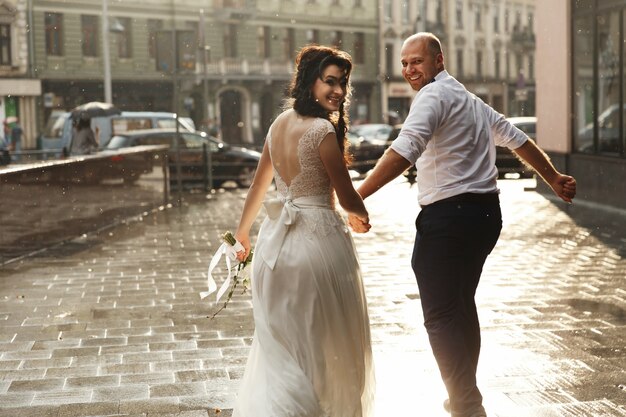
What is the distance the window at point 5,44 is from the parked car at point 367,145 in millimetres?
15075

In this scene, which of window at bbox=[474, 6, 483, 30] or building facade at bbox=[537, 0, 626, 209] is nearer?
building facade at bbox=[537, 0, 626, 209]

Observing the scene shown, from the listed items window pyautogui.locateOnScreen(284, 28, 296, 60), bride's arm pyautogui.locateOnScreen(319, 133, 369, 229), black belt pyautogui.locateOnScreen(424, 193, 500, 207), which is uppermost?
window pyautogui.locateOnScreen(284, 28, 296, 60)

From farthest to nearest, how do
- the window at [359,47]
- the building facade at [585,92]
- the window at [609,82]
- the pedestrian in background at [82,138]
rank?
the window at [359,47]
the pedestrian in background at [82,138]
the window at [609,82]
the building facade at [585,92]

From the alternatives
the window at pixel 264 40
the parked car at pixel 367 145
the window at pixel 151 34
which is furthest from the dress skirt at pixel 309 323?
the window at pixel 264 40

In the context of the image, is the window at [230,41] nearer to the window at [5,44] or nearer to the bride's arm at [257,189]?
the window at [5,44]

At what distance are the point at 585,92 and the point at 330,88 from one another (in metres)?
14.5

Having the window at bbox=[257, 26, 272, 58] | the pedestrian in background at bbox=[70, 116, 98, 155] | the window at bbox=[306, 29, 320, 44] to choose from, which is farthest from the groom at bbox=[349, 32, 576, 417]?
the window at bbox=[306, 29, 320, 44]

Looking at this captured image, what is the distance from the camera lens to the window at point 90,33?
157 feet

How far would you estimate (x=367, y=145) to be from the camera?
101ft

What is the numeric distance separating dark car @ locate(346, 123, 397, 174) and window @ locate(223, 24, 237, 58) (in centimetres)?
2095

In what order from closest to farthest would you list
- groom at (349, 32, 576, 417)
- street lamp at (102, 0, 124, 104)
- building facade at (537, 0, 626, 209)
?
groom at (349, 32, 576, 417) < building facade at (537, 0, 626, 209) < street lamp at (102, 0, 124, 104)

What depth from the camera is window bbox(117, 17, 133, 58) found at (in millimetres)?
50188

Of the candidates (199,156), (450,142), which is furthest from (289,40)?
(450,142)

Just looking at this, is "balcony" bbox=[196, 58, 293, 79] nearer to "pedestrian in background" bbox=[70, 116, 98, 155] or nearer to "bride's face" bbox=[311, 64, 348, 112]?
"pedestrian in background" bbox=[70, 116, 98, 155]
